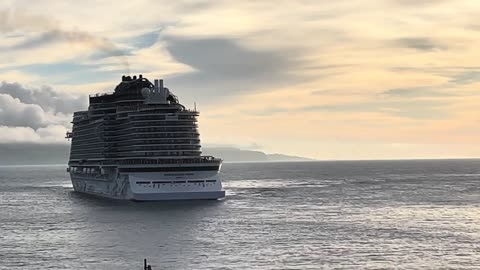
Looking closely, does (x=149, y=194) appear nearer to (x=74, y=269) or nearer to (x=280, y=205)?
(x=280, y=205)

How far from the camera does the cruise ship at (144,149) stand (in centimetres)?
10375

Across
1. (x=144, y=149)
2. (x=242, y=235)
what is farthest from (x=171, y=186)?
(x=242, y=235)

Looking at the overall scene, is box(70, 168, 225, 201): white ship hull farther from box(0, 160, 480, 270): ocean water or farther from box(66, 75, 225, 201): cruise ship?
box(0, 160, 480, 270): ocean water

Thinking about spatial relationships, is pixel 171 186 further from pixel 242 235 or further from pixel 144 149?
pixel 242 235

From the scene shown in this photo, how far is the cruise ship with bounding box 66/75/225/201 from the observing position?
103750mm

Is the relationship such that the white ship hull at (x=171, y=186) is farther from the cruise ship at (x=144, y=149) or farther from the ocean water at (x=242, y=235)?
the ocean water at (x=242, y=235)

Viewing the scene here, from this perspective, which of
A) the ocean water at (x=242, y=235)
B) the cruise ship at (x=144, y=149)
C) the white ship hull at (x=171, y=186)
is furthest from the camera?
the cruise ship at (x=144, y=149)

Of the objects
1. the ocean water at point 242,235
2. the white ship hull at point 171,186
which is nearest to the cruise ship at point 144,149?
the white ship hull at point 171,186

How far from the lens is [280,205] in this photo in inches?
4323

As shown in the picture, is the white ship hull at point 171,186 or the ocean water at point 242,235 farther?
the white ship hull at point 171,186

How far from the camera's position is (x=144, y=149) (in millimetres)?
111188

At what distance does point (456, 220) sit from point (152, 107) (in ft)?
179

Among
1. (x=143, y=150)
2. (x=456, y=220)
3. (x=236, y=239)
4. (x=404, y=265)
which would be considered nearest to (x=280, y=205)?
(x=143, y=150)

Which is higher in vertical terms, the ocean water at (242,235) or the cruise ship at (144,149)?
the cruise ship at (144,149)
